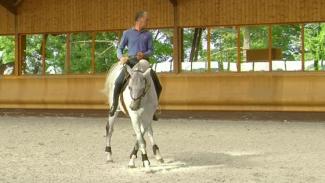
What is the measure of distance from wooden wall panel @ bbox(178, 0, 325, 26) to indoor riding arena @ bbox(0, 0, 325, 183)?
0.10 feet

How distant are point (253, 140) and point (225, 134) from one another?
144cm

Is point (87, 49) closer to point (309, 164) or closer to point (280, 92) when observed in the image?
point (280, 92)

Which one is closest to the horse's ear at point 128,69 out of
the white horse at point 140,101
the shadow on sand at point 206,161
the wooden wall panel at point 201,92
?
the white horse at point 140,101

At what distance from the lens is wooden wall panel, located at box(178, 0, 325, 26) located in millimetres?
16547

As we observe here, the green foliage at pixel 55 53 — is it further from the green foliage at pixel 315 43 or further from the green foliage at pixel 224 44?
the green foliage at pixel 315 43

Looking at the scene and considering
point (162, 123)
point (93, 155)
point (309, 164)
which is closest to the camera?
point (309, 164)

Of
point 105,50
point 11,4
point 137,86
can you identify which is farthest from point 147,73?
point 11,4

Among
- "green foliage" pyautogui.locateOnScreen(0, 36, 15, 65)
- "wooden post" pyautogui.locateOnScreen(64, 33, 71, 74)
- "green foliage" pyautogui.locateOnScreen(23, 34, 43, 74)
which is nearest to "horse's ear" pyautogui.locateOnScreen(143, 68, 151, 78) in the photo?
"wooden post" pyautogui.locateOnScreen(64, 33, 71, 74)

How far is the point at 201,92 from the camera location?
57.8 ft

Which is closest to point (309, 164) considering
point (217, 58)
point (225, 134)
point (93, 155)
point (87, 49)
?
point (93, 155)

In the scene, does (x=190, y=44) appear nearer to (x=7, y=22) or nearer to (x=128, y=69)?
(x=7, y=22)

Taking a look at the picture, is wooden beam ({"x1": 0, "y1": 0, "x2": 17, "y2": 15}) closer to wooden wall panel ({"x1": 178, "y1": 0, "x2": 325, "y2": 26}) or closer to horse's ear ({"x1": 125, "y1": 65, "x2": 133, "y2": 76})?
wooden wall panel ({"x1": 178, "y1": 0, "x2": 325, "y2": 26})

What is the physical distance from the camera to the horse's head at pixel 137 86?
739 centimetres

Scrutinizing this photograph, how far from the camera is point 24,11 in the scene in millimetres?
19891
